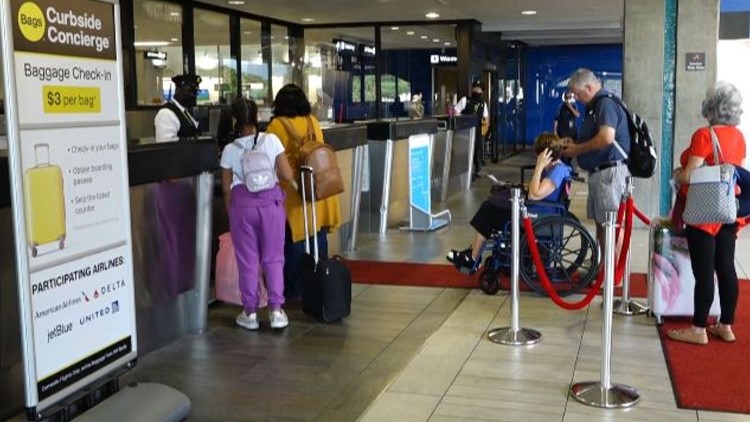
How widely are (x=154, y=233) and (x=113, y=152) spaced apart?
3.93ft

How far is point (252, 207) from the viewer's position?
4.86 meters

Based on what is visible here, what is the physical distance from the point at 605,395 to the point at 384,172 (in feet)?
16.0

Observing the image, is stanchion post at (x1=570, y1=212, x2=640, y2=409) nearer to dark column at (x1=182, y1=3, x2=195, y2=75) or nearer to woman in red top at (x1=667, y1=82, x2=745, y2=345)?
woman in red top at (x1=667, y1=82, x2=745, y2=345)

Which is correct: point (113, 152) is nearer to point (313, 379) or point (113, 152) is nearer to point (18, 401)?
point (18, 401)

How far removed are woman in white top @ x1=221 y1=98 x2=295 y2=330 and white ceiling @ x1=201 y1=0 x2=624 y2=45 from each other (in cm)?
807

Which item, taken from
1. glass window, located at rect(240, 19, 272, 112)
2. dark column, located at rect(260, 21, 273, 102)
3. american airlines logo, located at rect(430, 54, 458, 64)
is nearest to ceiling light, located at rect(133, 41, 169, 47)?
glass window, located at rect(240, 19, 272, 112)

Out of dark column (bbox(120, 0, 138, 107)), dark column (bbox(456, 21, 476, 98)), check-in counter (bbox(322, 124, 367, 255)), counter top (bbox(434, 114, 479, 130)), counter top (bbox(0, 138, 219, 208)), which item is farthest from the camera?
dark column (bbox(456, 21, 476, 98))

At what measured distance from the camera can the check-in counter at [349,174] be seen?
724 centimetres

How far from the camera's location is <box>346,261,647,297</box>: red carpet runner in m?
6.27

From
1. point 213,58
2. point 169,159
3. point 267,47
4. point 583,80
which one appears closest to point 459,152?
point 213,58

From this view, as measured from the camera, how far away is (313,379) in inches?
167

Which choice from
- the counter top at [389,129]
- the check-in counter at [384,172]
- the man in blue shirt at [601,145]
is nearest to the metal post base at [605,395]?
the man in blue shirt at [601,145]

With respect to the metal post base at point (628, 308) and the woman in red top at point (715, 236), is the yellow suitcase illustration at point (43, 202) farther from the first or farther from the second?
the metal post base at point (628, 308)

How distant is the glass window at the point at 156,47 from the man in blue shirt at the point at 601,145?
25.2 feet
